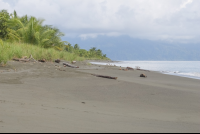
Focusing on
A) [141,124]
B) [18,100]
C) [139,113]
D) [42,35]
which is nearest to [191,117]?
[139,113]

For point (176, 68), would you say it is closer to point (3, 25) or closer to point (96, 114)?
point (3, 25)

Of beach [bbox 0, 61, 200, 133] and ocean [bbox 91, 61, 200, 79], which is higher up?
ocean [bbox 91, 61, 200, 79]

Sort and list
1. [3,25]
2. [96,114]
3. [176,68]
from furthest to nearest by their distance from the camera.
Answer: [176,68], [3,25], [96,114]

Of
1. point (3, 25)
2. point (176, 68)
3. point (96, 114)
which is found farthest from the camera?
point (176, 68)

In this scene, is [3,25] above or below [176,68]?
above

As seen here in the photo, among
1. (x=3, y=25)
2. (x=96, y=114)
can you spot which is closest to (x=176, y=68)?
(x=3, y=25)

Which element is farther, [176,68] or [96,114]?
[176,68]


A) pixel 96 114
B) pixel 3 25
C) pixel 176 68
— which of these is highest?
pixel 3 25

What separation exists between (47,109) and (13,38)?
18.7 m

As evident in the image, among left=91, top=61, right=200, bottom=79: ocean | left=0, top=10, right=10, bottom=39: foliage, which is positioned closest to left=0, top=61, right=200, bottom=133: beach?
left=91, top=61, right=200, bottom=79: ocean

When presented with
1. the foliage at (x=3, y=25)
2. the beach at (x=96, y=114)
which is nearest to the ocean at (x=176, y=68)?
the beach at (x=96, y=114)

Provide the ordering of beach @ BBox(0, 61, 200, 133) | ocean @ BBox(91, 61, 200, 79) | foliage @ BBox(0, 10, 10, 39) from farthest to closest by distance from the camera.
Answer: foliage @ BBox(0, 10, 10, 39)
ocean @ BBox(91, 61, 200, 79)
beach @ BBox(0, 61, 200, 133)

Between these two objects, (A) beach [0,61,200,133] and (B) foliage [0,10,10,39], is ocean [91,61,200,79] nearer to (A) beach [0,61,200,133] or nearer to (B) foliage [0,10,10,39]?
(A) beach [0,61,200,133]

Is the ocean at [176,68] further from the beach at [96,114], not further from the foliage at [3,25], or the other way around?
the foliage at [3,25]
